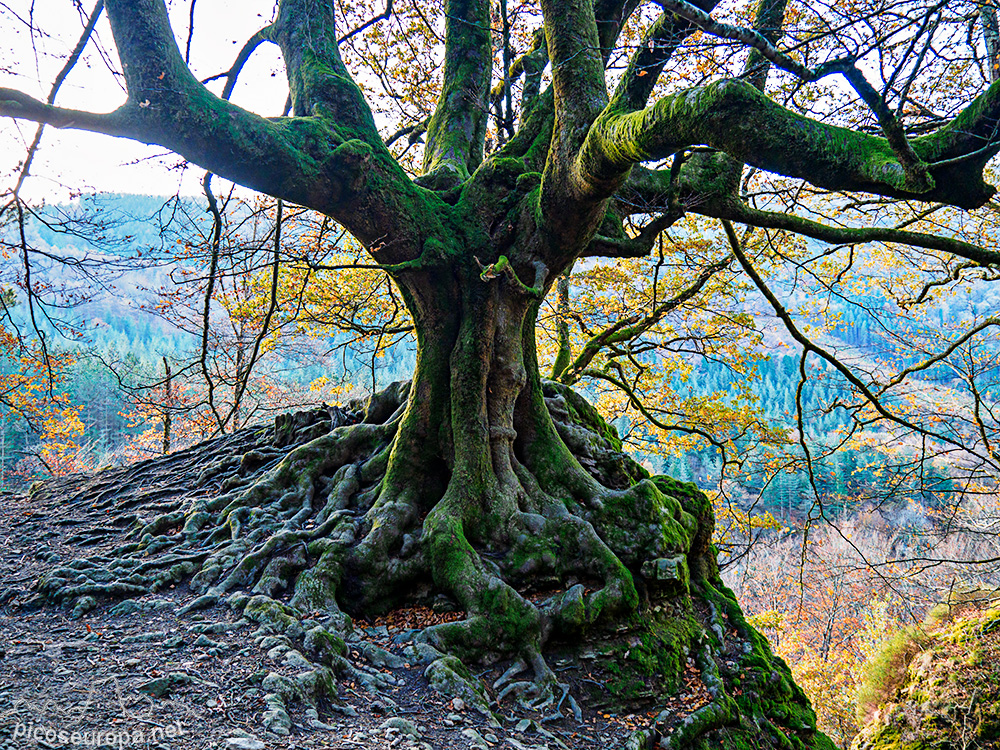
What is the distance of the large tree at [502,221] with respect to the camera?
3146 millimetres

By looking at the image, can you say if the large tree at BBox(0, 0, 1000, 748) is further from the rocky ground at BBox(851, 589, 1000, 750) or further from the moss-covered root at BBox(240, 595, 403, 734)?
the rocky ground at BBox(851, 589, 1000, 750)

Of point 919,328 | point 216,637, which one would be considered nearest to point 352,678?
point 216,637

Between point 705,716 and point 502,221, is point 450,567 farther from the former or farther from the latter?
point 502,221

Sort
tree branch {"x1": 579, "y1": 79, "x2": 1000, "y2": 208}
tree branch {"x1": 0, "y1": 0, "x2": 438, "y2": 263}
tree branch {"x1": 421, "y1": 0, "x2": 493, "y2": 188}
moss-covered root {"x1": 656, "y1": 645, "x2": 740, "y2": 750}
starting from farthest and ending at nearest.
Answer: tree branch {"x1": 421, "y1": 0, "x2": 493, "y2": 188}
moss-covered root {"x1": 656, "y1": 645, "x2": 740, "y2": 750}
tree branch {"x1": 0, "y1": 0, "x2": 438, "y2": 263}
tree branch {"x1": 579, "y1": 79, "x2": 1000, "y2": 208}

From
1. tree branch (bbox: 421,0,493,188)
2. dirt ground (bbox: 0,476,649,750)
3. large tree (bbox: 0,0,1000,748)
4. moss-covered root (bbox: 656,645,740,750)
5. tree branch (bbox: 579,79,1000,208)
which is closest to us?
dirt ground (bbox: 0,476,649,750)

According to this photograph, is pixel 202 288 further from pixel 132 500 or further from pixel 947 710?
pixel 947 710

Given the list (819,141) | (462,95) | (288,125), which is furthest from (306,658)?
(462,95)

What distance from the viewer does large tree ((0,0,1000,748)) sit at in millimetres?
3146

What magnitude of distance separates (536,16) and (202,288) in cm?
710

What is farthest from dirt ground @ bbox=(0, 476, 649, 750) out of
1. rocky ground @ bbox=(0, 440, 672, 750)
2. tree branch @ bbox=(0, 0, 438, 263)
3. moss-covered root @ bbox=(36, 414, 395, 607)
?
tree branch @ bbox=(0, 0, 438, 263)

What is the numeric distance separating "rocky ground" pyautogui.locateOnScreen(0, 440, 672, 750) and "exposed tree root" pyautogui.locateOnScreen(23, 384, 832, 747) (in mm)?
106

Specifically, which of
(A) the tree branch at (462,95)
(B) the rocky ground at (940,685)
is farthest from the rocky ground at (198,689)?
(A) the tree branch at (462,95)

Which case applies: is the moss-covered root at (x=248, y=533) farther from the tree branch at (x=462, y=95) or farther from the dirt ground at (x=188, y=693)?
the tree branch at (x=462, y=95)

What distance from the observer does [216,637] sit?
12.2ft
